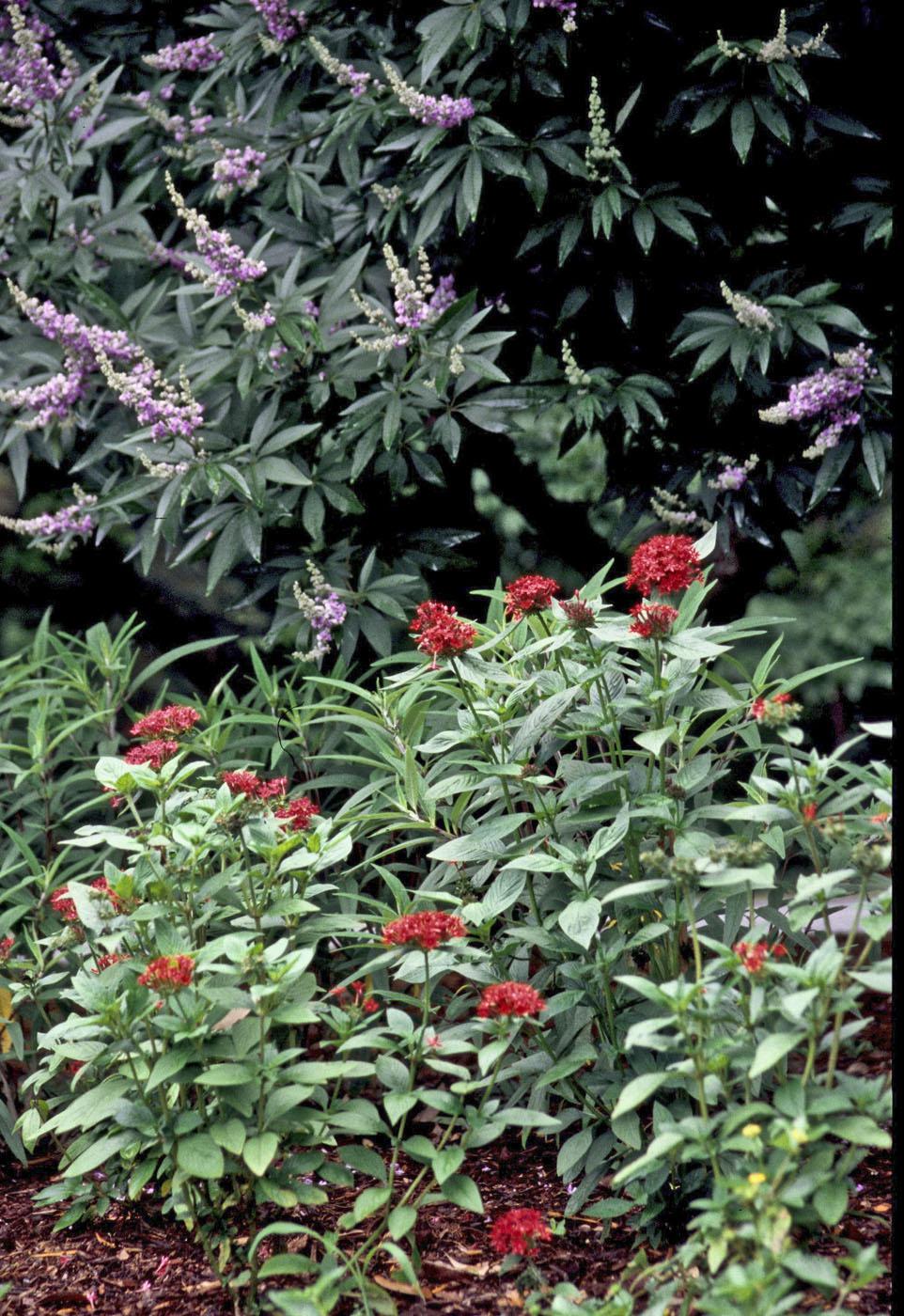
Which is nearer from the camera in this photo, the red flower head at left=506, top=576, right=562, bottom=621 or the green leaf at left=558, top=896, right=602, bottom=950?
the green leaf at left=558, top=896, right=602, bottom=950

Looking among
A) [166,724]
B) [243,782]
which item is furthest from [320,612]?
[243,782]

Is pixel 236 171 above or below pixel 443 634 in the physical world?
above

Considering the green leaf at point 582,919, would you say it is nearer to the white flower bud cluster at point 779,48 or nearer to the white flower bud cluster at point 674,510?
the white flower bud cluster at point 674,510

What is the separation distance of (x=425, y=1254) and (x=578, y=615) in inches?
44.7

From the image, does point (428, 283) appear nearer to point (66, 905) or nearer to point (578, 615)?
point (578, 615)

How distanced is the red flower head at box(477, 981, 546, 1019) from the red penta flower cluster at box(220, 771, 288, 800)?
22.7 inches

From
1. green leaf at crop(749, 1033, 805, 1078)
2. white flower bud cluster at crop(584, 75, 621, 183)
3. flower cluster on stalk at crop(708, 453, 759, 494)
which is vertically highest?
white flower bud cluster at crop(584, 75, 621, 183)

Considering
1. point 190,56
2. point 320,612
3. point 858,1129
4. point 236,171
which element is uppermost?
point 190,56

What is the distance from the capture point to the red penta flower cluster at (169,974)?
1924 millimetres

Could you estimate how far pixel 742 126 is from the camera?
3.07 m

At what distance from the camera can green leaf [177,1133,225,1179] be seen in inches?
77.6

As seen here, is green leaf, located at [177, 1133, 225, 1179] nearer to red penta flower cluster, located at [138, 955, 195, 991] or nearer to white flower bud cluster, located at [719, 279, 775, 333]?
red penta flower cluster, located at [138, 955, 195, 991]

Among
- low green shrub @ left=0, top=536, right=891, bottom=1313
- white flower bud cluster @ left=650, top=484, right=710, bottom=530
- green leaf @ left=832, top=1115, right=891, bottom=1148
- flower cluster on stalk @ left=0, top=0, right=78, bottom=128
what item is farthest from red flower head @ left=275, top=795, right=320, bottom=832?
flower cluster on stalk @ left=0, top=0, right=78, bottom=128

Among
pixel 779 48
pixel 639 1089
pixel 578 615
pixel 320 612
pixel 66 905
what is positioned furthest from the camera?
pixel 320 612
